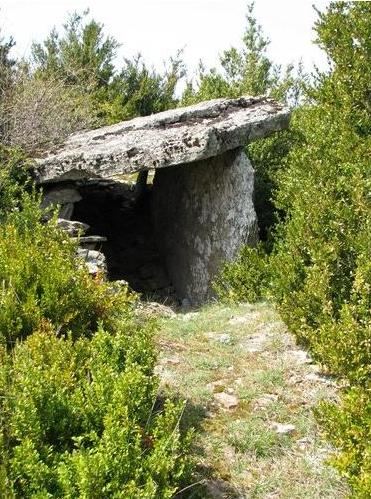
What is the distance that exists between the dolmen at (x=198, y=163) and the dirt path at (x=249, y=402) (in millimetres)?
2084

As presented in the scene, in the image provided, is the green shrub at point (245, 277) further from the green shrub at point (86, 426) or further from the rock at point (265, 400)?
the green shrub at point (86, 426)

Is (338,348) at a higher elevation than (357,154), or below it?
below

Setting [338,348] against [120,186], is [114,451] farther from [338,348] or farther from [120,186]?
[120,186]

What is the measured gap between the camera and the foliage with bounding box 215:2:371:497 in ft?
13.2

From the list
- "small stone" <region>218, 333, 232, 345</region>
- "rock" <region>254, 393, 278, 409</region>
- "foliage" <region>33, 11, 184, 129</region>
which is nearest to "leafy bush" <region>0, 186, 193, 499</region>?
"rock" <region>254, 393, 278, 409</region>

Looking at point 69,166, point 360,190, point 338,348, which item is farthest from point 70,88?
point 338,348

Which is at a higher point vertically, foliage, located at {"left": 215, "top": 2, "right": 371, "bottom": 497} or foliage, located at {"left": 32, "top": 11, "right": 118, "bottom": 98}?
foliage, located at {"left": 32, "top": 11, "right": 118, "bottom": 98}

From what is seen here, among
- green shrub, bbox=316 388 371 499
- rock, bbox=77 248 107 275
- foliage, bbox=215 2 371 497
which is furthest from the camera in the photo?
rock, bbox=77 248 107 275

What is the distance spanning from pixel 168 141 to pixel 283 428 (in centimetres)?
448

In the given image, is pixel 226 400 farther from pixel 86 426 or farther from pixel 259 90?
pixel 259 90

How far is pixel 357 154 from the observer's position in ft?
20.5

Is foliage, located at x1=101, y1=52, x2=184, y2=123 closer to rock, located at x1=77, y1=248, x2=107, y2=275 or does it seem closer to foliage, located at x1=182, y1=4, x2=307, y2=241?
foliage, located at x1=182, y1=4, x2=307, y2=241

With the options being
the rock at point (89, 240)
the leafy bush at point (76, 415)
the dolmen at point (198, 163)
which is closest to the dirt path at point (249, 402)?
the leafy bush at point (76, 415)

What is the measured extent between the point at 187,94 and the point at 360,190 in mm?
8434
